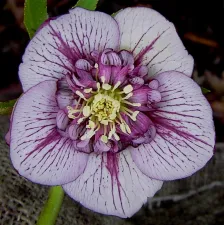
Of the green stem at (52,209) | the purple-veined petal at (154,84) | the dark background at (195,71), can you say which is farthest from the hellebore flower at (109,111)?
the dark background at (195,71)

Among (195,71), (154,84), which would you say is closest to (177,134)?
(154,84)

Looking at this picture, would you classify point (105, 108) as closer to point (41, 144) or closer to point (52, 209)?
point (41, 144)

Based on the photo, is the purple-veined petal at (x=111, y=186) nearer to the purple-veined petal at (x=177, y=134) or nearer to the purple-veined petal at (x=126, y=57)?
the purple-veined petal at (x=177, y=134)

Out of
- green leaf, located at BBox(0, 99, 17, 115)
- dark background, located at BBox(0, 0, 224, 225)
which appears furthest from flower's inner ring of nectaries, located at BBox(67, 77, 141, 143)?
dark background, located at BBox(0, 0, 224, 225)

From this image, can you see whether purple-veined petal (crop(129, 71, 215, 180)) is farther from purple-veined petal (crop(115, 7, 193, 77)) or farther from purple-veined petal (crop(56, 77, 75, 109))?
purple-veined petal (crop(56, 77, 75, 109))

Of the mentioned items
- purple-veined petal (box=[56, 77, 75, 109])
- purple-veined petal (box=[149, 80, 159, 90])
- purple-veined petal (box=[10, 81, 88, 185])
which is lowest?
purple-veined petal (box=[10, 81, 88, 185])

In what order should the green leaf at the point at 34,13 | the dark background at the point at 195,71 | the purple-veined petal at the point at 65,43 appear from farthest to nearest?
the dark background at the point at 195,71
the green leaf at the point at 34,13
the purple-veined petal at the point at 65,43
